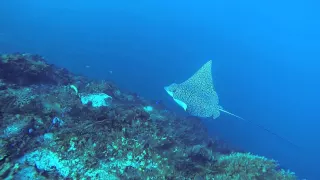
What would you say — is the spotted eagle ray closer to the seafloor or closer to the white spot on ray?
the white spot on ray

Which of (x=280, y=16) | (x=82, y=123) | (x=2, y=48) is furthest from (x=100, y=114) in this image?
(x=280, y=16)

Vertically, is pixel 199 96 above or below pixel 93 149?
above

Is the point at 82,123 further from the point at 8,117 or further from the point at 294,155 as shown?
the point at 294,155

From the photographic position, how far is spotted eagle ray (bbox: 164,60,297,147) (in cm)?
768

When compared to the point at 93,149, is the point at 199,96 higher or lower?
higher

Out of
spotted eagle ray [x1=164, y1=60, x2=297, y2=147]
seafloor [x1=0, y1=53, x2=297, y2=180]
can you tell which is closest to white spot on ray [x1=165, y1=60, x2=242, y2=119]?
spotted eagle ray [x1=164, y1=60, x2=297, y2=147]

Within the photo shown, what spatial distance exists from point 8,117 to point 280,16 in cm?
15821

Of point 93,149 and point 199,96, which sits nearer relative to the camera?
point 93,149

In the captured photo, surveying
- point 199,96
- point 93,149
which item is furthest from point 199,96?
point 93,149

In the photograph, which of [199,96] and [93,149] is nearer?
[93,149]

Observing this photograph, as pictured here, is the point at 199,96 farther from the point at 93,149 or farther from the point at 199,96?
the point at 93,149

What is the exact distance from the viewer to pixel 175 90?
8055 millimetres

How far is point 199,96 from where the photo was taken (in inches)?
313

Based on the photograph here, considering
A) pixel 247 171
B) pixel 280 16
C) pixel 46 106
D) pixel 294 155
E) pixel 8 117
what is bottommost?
pixel 8 117
